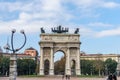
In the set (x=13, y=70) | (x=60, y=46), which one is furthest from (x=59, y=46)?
(x=13, y=70)

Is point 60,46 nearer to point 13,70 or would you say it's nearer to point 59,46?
point 59,46

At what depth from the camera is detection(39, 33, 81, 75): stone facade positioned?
366 feet

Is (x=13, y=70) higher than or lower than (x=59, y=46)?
lower

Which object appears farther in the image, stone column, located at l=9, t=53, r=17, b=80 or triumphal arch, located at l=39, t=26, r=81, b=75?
triumphal arch, located at l=39, t=26, r=81, b=75

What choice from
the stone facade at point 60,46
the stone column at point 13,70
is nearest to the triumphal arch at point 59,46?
the stone facade at point 60,46

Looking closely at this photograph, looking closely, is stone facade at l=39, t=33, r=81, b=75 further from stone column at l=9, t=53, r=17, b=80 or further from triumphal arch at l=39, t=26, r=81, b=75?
stone column at l=9, t=53, r=17, b=80

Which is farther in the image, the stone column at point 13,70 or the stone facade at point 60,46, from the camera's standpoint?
the stone facade at point 60,46

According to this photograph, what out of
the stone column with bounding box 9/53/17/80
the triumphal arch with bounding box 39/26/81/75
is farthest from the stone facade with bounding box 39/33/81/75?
the stone column with bounding box 9/53/17/80

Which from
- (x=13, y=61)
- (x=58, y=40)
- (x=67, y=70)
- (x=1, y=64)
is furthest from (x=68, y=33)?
(x=13, y=61)

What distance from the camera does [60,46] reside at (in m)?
112

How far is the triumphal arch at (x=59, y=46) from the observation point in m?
112

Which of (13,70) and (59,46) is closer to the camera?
(13,70)

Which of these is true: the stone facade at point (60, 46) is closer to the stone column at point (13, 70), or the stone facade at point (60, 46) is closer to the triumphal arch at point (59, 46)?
the triumphal arch at point (59, 46)

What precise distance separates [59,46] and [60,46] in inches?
11.0
